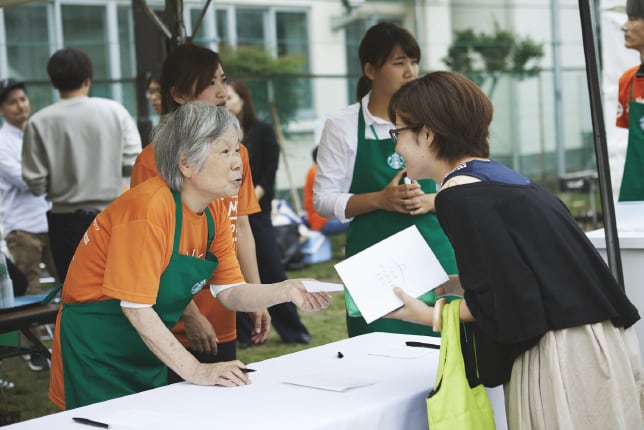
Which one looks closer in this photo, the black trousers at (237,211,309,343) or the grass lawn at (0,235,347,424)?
the grass lawn at (0,235,347,424)

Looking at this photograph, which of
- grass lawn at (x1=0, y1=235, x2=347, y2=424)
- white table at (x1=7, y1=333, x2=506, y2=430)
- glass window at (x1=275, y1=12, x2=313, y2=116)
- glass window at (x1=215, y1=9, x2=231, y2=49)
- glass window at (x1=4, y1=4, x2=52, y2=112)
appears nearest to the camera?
white table at (x1=7, y1=333, x2=506, y2=430)

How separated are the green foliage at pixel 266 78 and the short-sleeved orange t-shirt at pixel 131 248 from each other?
323 inches

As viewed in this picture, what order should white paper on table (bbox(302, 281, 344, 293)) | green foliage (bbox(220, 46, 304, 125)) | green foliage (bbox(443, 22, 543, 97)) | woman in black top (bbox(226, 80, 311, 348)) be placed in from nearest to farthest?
Result: white paper on table (bbox(302, 281, 344, 293))
woman in black top (bbox(226, 80, 311, 348))
green foliage (bbox(220, 46, 304, 125))
green foliage (bbox(443, 22, 543, 97))

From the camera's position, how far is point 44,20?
10.3m

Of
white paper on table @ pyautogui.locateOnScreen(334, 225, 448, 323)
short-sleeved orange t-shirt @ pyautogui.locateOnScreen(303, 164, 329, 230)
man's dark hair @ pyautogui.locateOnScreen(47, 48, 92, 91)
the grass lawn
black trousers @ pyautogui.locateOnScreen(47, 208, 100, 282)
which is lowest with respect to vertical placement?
the grass lawn

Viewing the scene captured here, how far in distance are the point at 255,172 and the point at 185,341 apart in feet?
9.76

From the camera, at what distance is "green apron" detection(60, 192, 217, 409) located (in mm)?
2477

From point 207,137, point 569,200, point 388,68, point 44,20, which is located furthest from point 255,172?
point 569,200

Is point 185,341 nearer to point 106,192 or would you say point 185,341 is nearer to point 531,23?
point 106,192

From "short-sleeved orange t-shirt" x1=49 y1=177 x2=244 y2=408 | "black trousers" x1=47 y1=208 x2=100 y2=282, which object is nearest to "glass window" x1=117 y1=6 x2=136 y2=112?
"black trousers" x1=47 y1=208 x2=100 y2=282

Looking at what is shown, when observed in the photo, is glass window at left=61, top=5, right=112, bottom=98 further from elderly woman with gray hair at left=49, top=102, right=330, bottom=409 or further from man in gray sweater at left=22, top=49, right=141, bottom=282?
elderly woman with gray hair at left=49, top=102, right=330, bottom=409

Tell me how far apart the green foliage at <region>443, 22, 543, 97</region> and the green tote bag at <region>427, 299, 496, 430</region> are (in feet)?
35.7

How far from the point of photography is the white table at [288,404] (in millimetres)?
1995

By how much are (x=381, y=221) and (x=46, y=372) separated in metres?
3.32
